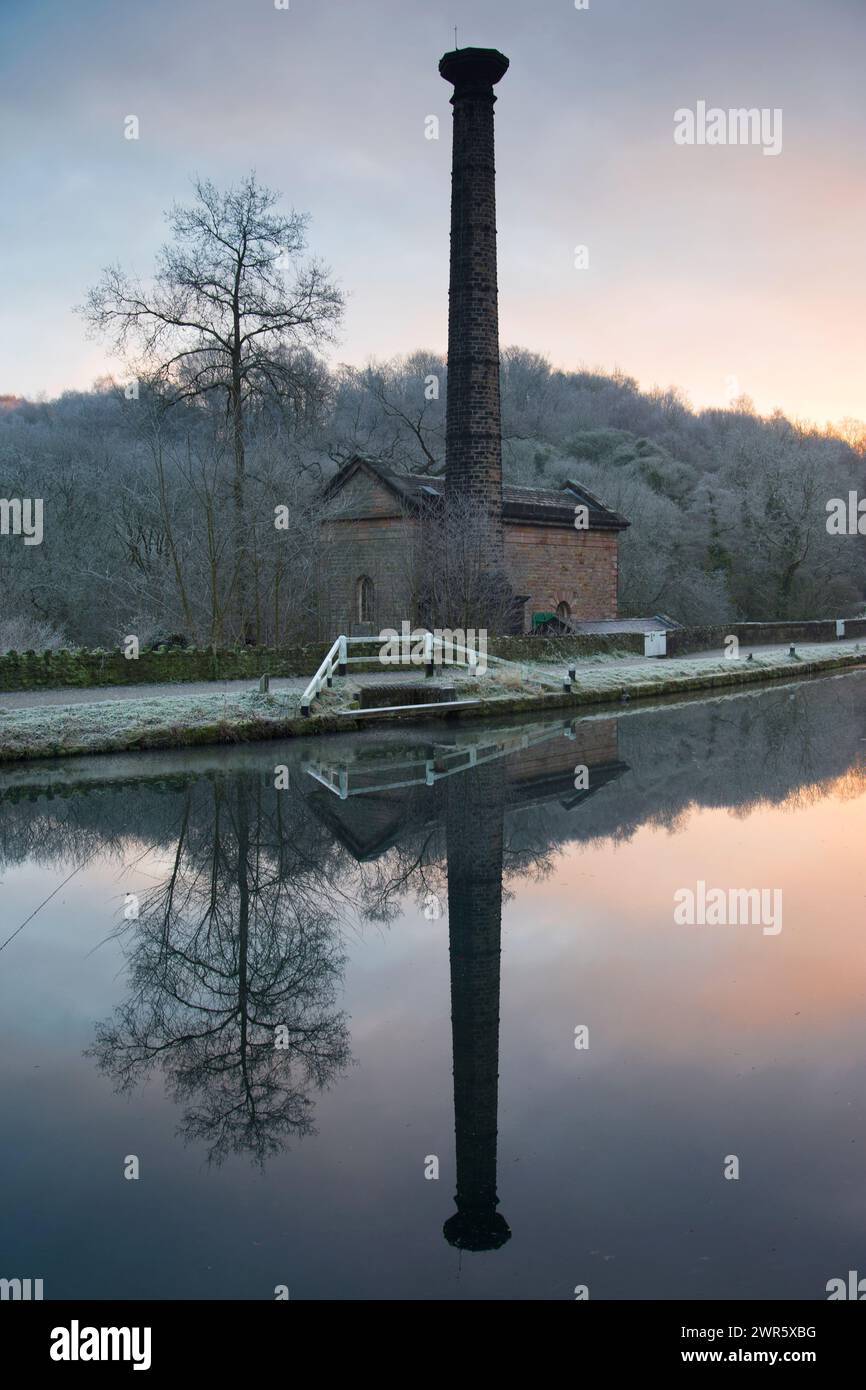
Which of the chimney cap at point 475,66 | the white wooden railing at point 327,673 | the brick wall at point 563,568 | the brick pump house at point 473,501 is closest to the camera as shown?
the white wooden railing at point 327,673

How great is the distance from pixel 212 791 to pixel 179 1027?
7179mm

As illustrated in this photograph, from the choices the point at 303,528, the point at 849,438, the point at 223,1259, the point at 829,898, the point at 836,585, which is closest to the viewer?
the point at 223,1259

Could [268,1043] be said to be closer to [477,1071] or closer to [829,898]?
[477,1071]

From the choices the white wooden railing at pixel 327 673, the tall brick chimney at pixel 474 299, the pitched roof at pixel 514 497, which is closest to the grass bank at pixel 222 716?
the white wooden railing at pixel 327 673

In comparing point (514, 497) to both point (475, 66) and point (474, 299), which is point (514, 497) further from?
point (475, 66)

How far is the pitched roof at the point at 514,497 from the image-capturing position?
35.9m

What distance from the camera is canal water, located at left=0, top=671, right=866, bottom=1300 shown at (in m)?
3.85

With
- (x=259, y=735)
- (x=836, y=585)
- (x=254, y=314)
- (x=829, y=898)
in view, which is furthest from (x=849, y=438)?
(x=829, y=898)

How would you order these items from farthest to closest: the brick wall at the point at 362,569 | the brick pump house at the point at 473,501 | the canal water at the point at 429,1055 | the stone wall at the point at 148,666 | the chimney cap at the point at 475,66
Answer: the brick wall at the point at 362,569 → the brick pump house at the point at 473,501 → the chimney cap at the point at 475,66 → the stone wall at the point at 148,666 → the canal water at the point at 429,1055

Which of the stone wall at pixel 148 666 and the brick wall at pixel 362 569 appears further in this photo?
the brick wall at pixel 362 569

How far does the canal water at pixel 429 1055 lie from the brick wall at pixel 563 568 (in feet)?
89.0

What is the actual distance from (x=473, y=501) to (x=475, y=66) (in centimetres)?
1151

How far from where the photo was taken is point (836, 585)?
6381cm

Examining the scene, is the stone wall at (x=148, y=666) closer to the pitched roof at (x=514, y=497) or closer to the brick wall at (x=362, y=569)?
the brick wall at (x=362, y=569)
